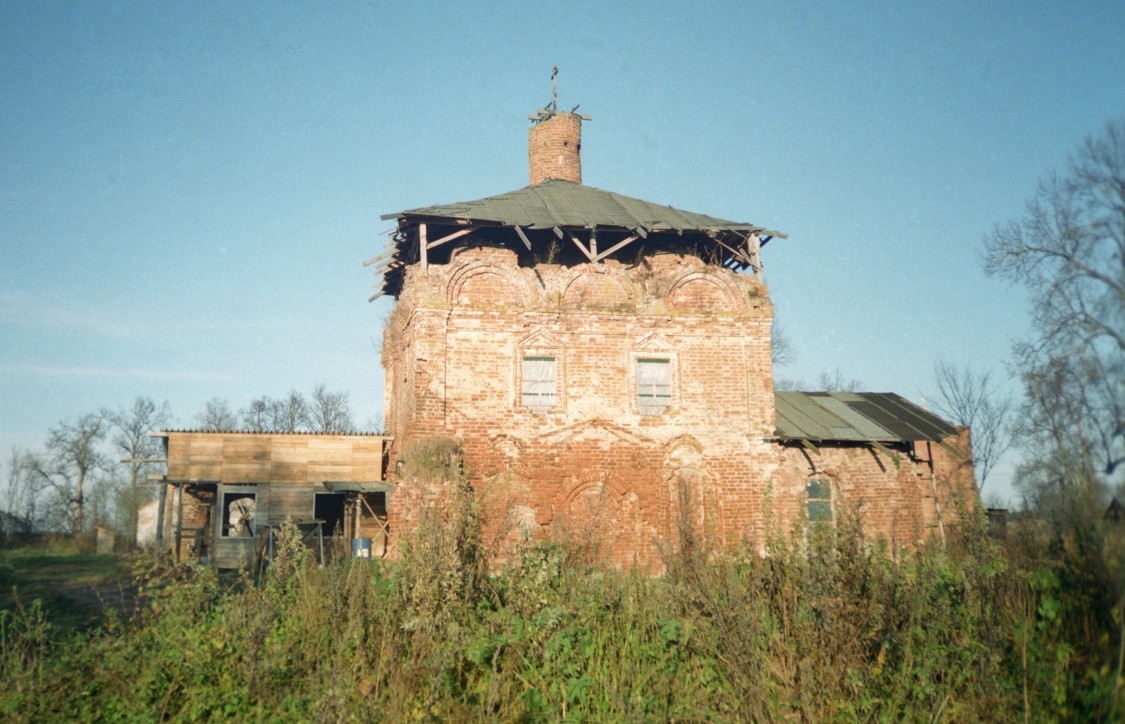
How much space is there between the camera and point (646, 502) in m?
16.0

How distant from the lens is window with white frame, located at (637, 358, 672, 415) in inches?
650

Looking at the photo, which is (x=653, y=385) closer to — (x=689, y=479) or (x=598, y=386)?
(x=598, y=386)

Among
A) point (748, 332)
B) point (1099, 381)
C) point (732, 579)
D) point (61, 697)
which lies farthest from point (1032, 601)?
point (748, 332)

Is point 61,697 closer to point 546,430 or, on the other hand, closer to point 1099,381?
point 1099,381

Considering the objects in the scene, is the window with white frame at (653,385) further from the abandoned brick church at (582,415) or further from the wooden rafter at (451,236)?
the wooden rafter at (451,236)

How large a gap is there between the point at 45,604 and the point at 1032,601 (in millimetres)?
12825

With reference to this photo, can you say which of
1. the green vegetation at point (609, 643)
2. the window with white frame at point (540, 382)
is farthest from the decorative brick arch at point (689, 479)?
the green vegetation at point (609, 643)

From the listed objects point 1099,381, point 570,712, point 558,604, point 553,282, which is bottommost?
point 570,712

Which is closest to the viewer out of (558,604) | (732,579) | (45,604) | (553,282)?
(732,579)

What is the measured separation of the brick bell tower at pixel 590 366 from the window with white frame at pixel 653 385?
0.03 metres

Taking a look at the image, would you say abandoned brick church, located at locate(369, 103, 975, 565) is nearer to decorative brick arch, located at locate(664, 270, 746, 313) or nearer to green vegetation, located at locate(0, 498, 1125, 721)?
decorative brick arch, located at locate(664, 270, 746, 313)

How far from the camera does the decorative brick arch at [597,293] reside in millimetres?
16703

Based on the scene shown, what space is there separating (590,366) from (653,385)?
140 cm

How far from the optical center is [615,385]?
16391 millimetres
